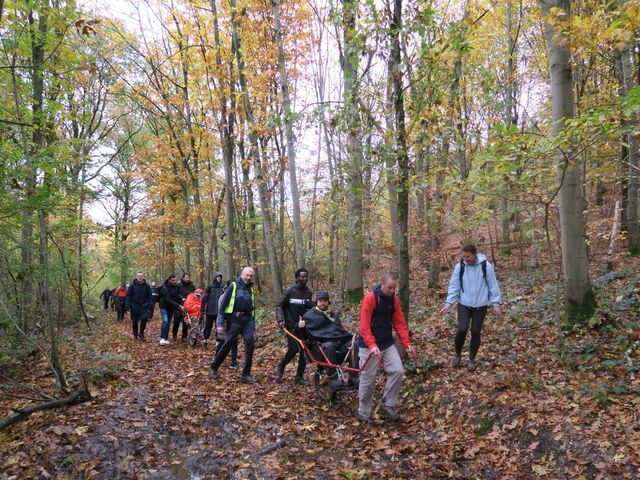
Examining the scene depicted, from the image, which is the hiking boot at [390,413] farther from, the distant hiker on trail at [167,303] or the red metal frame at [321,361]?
the distant hiker on trail at [167,303]

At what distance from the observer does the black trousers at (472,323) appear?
19.6 ft

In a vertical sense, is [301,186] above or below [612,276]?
above

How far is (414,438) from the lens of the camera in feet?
16.1

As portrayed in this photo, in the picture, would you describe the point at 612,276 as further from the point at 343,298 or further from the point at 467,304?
the point at 343,298

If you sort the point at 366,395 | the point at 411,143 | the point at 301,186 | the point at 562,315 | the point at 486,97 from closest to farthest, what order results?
the point at 366,395
the point at 411,143
the point at 562,315
the point at 486,97
the point at 301,186

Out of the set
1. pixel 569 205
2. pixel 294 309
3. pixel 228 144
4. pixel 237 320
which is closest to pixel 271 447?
pixel 294 309

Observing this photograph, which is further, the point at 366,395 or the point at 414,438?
the point at 366,395

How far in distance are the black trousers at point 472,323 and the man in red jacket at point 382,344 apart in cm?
128

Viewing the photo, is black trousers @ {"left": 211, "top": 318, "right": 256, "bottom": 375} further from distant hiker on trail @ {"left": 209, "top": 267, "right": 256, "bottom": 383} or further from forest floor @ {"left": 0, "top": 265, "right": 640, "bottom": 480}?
forest floor @ {"left": 0, "top": 265, "right": 640, "bottom": 480}

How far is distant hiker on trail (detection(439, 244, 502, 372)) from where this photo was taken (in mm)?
5949

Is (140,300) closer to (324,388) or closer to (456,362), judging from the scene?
(324,388)

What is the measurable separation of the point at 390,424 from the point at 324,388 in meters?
1.40

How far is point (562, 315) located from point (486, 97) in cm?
725

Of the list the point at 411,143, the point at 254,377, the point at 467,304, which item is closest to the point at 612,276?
the point at 467,304
